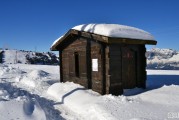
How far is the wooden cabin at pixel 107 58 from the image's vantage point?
10562mm

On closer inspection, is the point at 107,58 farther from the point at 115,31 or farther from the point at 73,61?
the point at 73,61

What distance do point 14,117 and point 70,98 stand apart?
4147mm

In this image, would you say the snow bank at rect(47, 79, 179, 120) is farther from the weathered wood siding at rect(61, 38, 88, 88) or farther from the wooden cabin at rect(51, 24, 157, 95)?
the weathered wood siding at rect(61, 38, 88, 88)

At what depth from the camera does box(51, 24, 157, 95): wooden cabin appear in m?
10.6

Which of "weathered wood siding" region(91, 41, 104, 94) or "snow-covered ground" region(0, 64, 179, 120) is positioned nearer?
"snow-covered ground" region(0, 64, 179, 120)

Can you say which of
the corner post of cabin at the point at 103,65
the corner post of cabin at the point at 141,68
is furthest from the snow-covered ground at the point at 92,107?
the corner post of cabin at the point at 141,68

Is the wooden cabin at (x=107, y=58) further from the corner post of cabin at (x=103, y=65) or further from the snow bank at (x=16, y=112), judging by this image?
the snow bank at (x=16, y=112)

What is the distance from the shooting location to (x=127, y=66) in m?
11.6

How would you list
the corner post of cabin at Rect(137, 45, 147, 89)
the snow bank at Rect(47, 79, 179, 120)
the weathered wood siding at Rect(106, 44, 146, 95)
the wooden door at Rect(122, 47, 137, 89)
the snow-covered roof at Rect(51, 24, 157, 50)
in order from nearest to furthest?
the snow bank at Rect(47, 79, 179, 120) < the snow-covered roof at Rect(51, 24, 157, 50) < the weathered wood siding at Rect(106, 44, 146, 95) < the wooden door at Rect(122, 47, 137, 89) < the corner post of cabin at Rect(137, 45, 147, 89)

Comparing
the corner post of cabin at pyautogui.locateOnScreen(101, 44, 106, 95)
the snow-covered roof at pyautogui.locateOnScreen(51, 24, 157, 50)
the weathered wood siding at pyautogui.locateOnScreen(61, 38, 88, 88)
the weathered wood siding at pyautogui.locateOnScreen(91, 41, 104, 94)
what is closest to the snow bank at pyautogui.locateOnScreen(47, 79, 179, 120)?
the weathered wood siding at pyautogui.locateOnScreen(91, 41, 104, 94)

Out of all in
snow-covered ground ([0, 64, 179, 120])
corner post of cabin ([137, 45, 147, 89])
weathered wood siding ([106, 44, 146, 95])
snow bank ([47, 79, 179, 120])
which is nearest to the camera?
snow-covered ground ([0, 64, 179, 120])

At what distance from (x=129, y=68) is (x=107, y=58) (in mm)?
1840

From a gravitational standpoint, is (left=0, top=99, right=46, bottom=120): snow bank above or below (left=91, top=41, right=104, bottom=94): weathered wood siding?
below

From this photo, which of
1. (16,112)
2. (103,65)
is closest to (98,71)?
(103,65)
